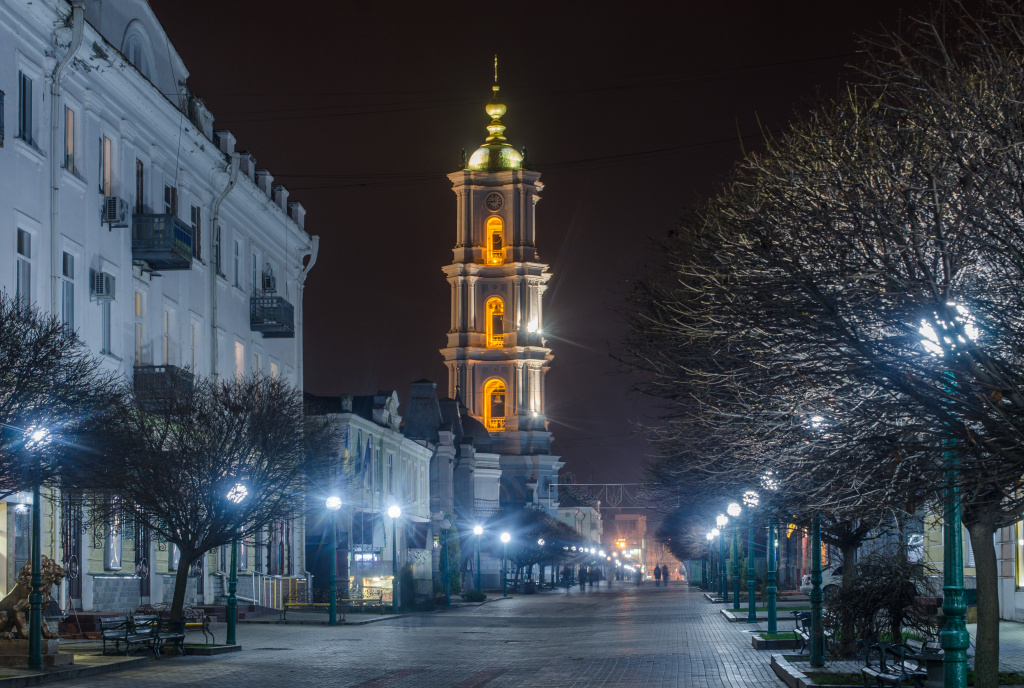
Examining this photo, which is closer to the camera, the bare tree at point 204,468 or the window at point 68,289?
the bare tree at point 204,468

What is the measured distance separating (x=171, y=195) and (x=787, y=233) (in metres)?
28.8

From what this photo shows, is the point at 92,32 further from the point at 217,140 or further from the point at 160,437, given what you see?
the point at 217,140

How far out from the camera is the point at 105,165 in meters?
34.3

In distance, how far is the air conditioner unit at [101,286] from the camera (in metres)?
32.3

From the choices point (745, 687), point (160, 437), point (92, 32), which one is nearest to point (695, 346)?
point (745, 687)

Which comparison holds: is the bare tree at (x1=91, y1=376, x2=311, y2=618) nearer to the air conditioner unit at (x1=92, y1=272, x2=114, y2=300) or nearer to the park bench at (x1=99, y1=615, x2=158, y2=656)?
the park bench at (x1=99, y1=615, x2=158, y2=656)

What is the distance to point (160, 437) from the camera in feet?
93.2

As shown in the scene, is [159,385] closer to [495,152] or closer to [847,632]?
[847,632]

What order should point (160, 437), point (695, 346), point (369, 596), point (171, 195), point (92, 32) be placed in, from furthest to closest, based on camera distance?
point (369, 596)
point (171, 195)
point (92, 32)
point (160, 437)
point (695, 346)

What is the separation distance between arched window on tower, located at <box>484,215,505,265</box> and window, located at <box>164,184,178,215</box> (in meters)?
82.3

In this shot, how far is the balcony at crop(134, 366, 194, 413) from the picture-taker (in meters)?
30.0

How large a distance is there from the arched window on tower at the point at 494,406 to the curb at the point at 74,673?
99.1m

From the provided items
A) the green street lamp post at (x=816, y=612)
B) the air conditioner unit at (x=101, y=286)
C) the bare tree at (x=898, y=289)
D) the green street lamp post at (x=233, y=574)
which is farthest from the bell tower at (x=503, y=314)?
the bare tree at (x=898, y=289)

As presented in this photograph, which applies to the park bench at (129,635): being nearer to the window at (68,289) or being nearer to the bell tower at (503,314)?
the window at (68,289)
